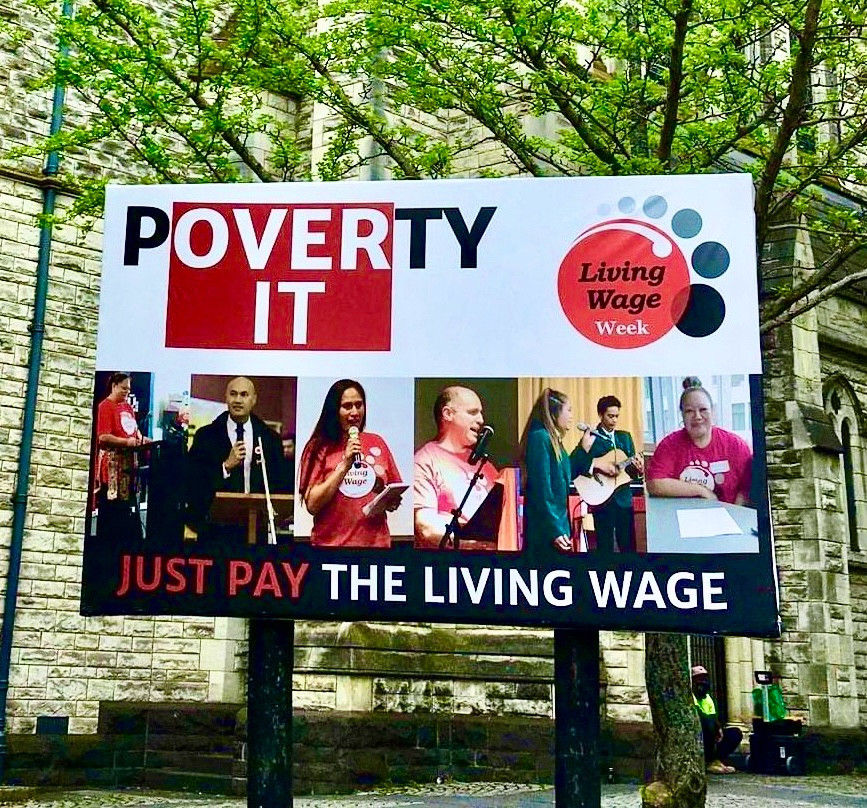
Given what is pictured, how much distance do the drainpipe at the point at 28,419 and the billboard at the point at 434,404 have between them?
8.55m

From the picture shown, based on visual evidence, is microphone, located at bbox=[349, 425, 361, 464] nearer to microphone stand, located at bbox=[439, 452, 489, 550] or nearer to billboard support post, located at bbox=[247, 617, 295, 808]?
microphone stand, located at bbox=[439, 452, 489, 550]

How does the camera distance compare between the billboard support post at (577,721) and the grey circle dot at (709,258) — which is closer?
the billboard support post at (577,721)

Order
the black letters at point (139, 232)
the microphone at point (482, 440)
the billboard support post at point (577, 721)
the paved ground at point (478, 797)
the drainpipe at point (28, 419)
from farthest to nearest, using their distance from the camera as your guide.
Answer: the drainpipe at point (28, 419)
the paved ground at point (478, 797)
the black letters at point (139, 232)
the microphone at point (482, 440)
the billboard support post at point (577, 721)

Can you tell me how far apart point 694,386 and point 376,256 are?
177 cm

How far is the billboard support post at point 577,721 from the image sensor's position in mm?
5699

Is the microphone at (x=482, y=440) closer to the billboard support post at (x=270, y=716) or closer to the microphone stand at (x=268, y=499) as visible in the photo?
the microphone stand at (x=268, y=499)

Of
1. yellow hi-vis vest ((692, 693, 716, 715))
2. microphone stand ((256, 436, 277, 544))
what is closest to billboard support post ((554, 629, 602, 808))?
microphone stand ((256, 436, 277, 544))

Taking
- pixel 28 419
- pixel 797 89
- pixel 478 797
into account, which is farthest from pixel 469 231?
pixel 28 419

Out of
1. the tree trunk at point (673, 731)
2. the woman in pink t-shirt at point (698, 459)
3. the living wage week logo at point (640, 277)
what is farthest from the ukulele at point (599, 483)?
the tree trunk at point (673, 731)

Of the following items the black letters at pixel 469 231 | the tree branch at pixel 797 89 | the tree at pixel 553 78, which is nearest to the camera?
the black letters at pixel 469 231

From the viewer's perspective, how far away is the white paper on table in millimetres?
5730

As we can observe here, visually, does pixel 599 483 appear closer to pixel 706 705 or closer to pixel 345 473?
pixel 345 473

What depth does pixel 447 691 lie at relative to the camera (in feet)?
45.6

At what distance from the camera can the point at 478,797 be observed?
12.3m
